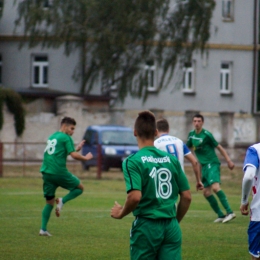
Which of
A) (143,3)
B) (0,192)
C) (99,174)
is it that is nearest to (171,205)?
(0,192)

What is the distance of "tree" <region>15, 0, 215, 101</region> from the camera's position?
41.4 metres

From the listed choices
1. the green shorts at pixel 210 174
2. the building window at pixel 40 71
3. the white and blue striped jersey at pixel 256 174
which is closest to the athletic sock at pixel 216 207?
the green shorts at pixel 210 174

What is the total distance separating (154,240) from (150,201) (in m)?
0.33

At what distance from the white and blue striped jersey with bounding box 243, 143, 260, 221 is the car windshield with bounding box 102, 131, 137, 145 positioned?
21044 mm

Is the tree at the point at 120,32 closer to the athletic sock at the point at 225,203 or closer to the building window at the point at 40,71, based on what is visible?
the building window at the point at 40,71

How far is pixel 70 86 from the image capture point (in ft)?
153

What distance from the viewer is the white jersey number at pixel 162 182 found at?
21.2 feet

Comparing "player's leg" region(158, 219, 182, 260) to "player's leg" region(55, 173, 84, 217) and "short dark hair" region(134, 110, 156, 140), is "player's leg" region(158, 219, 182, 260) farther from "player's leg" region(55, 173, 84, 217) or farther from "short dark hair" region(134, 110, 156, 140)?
"player's leg" region(55, 173, 84, 217)

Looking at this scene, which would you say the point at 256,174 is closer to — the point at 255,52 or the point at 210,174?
the point at 210,174

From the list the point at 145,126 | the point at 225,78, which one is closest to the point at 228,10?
the point at 225,78

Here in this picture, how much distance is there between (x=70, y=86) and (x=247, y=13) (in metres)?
12.8

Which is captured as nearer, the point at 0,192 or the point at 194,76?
the point at 0,192

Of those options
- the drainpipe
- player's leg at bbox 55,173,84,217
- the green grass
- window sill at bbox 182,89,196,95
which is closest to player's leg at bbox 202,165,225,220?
the green grass

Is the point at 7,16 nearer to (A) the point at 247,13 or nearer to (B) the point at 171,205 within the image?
(A) the point at 247,13
